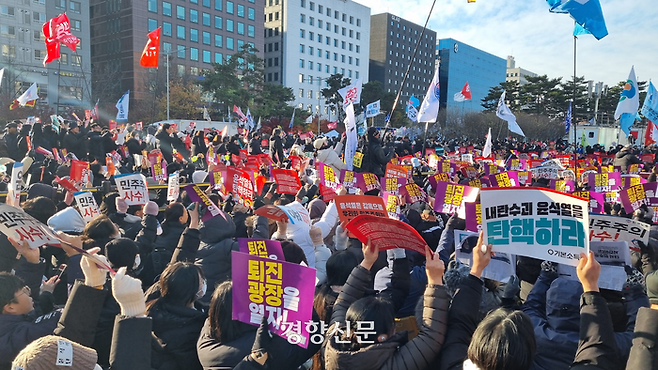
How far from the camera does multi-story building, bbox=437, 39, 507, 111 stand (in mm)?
104125

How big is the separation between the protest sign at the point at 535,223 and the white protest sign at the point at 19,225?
2.72 m

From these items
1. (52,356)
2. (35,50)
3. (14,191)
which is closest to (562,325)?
(52,356)

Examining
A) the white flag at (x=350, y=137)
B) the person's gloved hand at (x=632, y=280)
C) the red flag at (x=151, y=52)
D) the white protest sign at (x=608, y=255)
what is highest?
the red flag at (x=151, y=52)

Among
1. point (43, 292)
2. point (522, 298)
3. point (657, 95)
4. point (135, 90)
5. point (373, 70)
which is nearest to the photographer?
point (522, 298)

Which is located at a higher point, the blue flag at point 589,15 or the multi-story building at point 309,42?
the multi-story building at point 309,42

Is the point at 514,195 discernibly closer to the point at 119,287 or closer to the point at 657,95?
the point at 119,287

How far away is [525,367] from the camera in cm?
194

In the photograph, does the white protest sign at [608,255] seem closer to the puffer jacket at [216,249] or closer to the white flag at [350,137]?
the puffer jacket at [216,249]

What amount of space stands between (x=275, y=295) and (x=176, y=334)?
803 mm

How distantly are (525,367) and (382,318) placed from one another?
698 mm

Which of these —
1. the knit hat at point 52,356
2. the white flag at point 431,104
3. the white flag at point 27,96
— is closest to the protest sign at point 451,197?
the knit hat at point 52,356

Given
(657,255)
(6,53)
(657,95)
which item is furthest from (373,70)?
(657,255)

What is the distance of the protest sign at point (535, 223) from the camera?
251cm

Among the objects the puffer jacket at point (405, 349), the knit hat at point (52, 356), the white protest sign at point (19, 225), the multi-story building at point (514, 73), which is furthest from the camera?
the multi-story building at point (514, 73)
